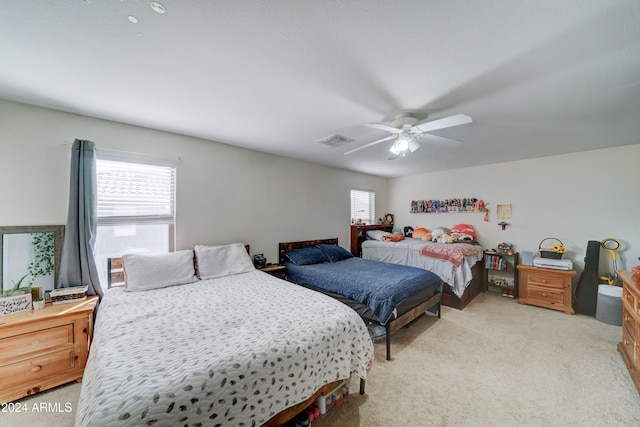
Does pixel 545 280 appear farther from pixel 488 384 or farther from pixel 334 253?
pixel 334 253

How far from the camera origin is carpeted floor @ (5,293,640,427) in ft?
5.48

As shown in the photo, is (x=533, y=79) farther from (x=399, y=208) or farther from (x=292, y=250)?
(x=399, y=208)

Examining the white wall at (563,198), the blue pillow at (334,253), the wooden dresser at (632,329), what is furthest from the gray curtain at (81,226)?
the white wall at (563,198)

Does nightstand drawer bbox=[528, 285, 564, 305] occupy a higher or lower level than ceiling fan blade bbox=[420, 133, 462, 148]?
lower

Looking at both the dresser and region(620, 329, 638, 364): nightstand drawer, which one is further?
the dresser

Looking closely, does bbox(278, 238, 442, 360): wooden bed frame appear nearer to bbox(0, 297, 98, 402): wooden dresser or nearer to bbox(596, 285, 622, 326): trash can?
bbox(596, 285, 622, 326): trash can

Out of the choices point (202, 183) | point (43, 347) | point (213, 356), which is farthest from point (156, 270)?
point (213, 356)

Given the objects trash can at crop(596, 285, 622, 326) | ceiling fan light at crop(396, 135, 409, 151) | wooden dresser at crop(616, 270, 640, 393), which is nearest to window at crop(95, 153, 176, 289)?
ceiling fan light at crop(396, 135, 409, 151)

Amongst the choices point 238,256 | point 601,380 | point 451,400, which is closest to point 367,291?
point 451,400

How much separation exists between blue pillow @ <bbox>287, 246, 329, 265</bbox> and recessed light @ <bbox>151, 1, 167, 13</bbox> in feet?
9.87

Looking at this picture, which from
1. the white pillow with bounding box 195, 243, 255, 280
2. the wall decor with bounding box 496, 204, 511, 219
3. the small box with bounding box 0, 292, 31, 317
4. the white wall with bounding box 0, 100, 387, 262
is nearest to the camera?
the small box with bounding box 0, 292, 31, 317

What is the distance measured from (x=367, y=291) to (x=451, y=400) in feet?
3.56

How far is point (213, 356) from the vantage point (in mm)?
1218

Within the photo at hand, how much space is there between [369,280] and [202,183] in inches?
97.5
